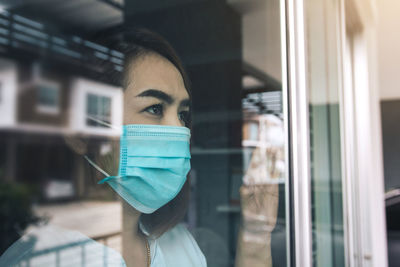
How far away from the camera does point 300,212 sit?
1011 mm

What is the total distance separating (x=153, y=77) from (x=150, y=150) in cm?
20

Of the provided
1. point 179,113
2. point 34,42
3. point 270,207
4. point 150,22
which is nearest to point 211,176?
point 150,22

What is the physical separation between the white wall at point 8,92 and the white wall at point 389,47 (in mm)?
5197

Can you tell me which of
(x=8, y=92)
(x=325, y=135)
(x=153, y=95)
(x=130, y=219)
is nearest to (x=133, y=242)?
(x=130, y=219)

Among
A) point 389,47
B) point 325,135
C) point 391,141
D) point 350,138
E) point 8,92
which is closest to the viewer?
point 325,135

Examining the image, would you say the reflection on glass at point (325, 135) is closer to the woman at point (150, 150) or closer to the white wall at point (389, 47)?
the woman at point (150, 150)

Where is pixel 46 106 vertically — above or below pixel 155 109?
above

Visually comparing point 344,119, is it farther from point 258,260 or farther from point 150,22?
point 150,22

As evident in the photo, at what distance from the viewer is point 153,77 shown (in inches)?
31.7

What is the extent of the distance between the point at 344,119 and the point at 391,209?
73.1 inches

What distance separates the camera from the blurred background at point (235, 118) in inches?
43.6

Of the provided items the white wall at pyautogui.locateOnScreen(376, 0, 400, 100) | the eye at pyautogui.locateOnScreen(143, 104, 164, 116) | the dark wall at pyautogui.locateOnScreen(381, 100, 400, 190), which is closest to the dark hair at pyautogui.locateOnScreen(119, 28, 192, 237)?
the eye at pyautogui.locateOnScreen(143, 104, 164, 116)

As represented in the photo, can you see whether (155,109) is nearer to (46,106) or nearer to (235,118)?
(235,118)

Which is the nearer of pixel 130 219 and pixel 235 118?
pixel 130 219
